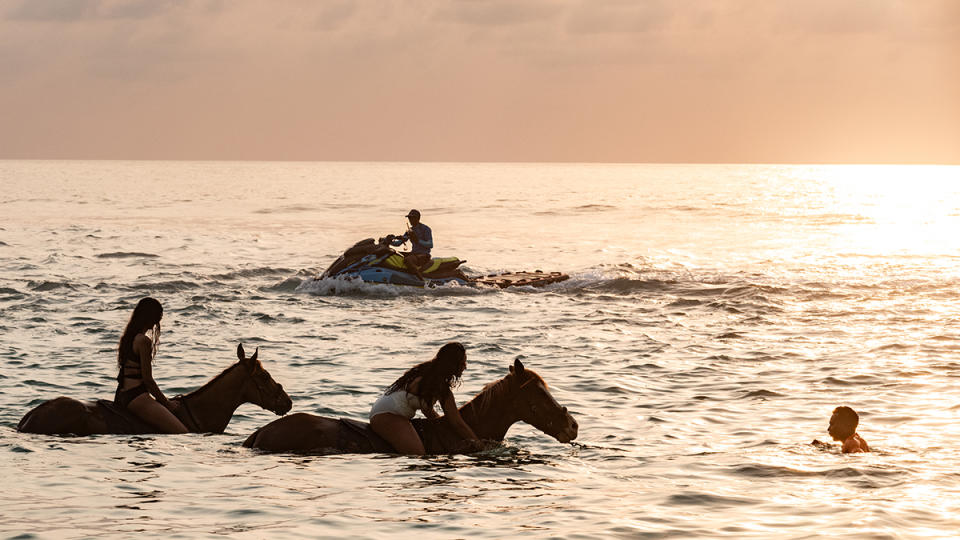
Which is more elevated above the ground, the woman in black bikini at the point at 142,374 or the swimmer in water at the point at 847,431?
the woman in black bikini at the point at 142,374

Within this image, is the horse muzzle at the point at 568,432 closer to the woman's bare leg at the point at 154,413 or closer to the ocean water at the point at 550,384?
the ocean water at the point at 550,384

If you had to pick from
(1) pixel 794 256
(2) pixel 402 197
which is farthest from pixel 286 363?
(2) pixel 402 197

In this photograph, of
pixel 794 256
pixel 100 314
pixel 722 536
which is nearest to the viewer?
Result: pixel 722 536

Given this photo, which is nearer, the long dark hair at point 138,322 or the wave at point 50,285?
the long dark hair at point 138,322

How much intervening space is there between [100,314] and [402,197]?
327 ft

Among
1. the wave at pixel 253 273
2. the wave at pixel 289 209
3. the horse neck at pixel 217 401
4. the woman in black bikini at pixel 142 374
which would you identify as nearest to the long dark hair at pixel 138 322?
the woman in black bikini at pixel 142 374

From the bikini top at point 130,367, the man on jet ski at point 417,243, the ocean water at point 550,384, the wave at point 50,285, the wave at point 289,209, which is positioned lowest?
the ocean water at point 550,384

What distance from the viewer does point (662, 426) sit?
13.6 metres

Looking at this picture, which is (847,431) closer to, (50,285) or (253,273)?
(50,285)

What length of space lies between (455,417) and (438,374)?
65 centimetres

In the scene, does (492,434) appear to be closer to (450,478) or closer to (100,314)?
(450,478)

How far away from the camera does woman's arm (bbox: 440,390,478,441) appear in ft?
35.6

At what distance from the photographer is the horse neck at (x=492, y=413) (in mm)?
11125

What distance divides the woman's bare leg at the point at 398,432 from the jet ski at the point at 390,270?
18.4m
